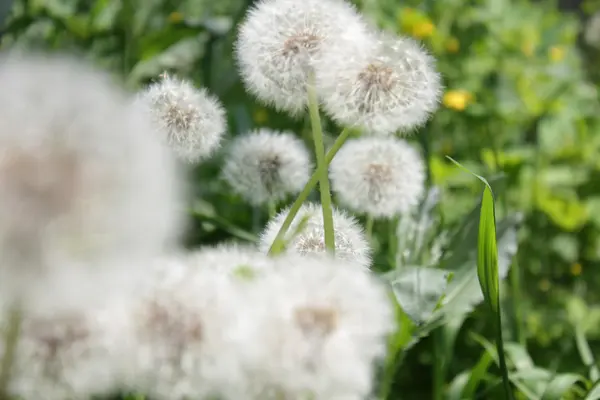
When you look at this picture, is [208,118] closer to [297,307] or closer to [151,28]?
[297,307]

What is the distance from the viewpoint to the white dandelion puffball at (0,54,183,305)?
0.35m

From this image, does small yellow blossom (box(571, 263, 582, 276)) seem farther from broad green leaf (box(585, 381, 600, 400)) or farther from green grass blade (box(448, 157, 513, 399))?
green grass blade (box(448, 157, 513, 399))

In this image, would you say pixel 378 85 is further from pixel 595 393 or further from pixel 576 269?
pixel 576 269

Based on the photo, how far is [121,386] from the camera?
16.1 inches

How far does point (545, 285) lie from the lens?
1.74m

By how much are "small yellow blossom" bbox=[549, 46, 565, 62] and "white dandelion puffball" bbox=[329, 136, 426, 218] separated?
1490 mm

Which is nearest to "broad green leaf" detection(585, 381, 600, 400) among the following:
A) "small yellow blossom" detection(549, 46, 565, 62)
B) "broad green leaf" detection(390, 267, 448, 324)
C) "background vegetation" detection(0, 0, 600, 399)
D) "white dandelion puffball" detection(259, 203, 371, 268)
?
"background vegetation" detection(0, 0, 600, 399)

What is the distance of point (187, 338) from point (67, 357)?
56mm

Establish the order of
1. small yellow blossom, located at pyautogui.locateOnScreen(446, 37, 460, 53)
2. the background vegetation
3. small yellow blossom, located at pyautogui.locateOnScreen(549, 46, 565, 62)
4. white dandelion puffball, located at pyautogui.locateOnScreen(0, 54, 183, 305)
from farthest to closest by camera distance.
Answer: small yellow blossom, located at pyautogui.locateOnScreen(549, 46, 565, 62) < small yellow blossom, located at pyautogui.locateOnScreen(446, 37, 460, 53) < the background vegetation < white dandelion puffball, located at pyautogui.locateOnScreen(0, 54, 183, 305)

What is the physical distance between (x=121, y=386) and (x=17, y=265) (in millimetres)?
92

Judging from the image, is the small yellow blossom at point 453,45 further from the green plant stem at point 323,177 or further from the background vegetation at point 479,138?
the green plant stem at point 323,177

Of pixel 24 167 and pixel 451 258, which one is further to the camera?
pixel 451 258

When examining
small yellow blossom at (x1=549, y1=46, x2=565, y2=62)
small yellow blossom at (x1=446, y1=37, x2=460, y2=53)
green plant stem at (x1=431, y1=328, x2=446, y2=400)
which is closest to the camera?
green plant stem at (x1=431, y1=328, x2=446, y2=400)

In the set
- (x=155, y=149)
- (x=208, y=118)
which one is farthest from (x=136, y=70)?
(x=155, y=149)
